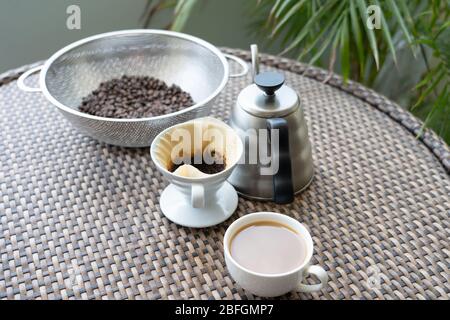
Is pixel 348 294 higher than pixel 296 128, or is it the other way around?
pixel 296 128

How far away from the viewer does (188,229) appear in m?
0.76

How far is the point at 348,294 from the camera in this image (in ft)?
2.23

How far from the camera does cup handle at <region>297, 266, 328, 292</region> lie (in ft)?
2.13

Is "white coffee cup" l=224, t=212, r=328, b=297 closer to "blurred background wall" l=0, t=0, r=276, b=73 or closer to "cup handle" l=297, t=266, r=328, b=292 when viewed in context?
"cup handle" l=297, t=266, r=328, b=292

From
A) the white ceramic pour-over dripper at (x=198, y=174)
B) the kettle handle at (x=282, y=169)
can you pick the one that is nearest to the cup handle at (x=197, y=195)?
the white ceramic pour-over dripper at (x=198, y=174)

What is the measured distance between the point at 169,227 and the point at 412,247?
12.8 inches

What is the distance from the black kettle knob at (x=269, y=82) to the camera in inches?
29.4

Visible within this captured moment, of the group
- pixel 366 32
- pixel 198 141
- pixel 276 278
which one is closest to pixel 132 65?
pixel 198 141

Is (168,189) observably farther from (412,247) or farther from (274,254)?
(412,247)

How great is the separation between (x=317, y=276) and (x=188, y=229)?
19 centimetres

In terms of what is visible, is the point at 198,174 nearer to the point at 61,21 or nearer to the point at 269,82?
the point at 269,82
